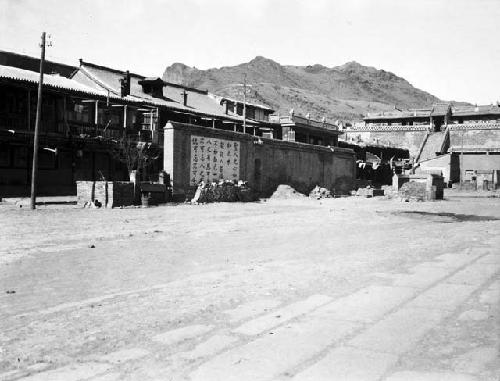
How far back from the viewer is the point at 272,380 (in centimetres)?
338

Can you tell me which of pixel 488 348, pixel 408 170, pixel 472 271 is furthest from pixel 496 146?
pixel 488 348

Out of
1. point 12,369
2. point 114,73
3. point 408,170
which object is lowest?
point 12,369

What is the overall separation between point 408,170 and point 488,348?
173ft

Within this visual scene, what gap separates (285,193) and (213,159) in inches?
268

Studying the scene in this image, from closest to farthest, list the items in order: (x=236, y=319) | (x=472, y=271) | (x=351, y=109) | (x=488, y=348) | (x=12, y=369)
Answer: (x=12, y=369) → (x=488, y=348) → (x=236, y=319) → (x=472, y=271) → (x=351, y=109)

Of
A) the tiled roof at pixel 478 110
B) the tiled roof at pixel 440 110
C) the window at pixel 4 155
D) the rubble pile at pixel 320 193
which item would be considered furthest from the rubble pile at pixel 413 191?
the tiled roof at pixel 478 110

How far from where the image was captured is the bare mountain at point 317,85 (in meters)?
119

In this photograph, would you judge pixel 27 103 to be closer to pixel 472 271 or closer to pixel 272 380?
pixel 472 271

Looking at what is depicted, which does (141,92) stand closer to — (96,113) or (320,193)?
(96,113)

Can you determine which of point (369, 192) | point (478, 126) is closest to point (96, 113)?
point (369, 192)

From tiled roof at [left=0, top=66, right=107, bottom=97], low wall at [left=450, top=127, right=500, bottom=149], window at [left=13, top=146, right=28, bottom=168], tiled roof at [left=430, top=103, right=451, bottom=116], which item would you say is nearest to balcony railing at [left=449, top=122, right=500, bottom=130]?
low wall at [left=450, top=127, right=500, bottom=149]

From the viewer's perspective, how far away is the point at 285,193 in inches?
1235

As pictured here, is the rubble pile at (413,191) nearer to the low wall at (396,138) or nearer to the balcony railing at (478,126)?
the low wall at (396,138)

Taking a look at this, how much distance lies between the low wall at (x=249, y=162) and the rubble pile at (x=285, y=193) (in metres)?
0.40
